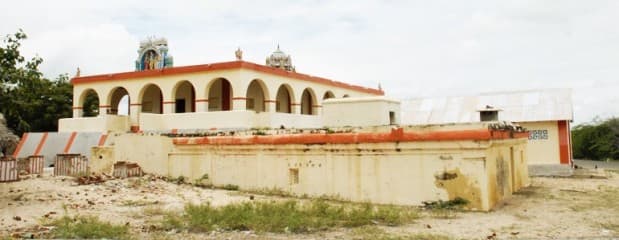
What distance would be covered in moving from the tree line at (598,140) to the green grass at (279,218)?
26.7 m

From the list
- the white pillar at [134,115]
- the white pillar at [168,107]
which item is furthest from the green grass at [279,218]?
the white pillar at [134,115]

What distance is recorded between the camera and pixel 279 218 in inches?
298

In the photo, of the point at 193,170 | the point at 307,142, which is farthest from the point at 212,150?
the point at 307,142

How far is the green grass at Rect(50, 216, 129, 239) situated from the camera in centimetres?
652

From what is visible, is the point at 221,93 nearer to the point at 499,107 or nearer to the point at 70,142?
the point at 70,142

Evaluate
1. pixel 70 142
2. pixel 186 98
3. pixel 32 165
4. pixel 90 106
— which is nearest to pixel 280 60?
pixel 186 98

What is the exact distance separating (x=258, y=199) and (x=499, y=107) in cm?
1252

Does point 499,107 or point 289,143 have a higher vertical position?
point 499,107

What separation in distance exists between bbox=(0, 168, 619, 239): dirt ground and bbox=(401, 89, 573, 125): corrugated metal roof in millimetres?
4730

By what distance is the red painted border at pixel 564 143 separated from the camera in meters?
17.2

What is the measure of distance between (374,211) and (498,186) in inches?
121

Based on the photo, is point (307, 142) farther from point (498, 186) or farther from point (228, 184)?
point (498, 186)

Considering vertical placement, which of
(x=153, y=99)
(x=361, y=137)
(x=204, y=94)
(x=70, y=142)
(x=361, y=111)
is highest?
(x=153, y=99)

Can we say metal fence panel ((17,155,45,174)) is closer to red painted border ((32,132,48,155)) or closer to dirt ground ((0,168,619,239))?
dirt ground ((0,168,619,239))
